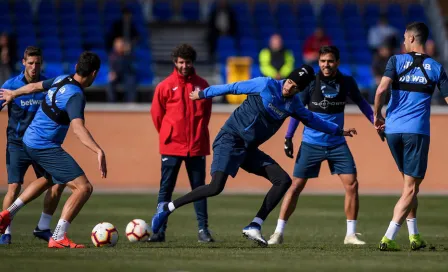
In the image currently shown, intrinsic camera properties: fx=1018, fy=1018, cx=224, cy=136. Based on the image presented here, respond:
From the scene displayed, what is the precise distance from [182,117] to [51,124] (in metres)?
2.01

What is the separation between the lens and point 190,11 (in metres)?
26.7

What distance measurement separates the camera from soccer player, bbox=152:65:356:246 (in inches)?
440

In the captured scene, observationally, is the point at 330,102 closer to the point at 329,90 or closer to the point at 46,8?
the point at 329,90

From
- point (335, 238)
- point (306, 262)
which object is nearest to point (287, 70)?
point (335, 238)

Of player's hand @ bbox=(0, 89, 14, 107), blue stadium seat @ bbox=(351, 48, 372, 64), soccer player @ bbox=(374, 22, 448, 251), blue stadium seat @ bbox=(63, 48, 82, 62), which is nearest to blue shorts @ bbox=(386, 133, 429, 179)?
soccer player @ bbox=(374, 22, 448, 251)

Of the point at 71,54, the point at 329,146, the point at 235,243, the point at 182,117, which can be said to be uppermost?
the point at 71,54

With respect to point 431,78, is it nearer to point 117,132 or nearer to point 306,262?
point 306,262

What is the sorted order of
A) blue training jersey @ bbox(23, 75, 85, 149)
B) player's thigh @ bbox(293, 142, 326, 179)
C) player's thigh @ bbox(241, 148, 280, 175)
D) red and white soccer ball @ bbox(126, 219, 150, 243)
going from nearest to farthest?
1. blue training jersey @ bbox(23, 75, 85, 149)
2. player's thigh @ bbox(241, 148, 280, 175)
3. red and white soccer ball @ bbox(126, 219, 150, 243)
4. player's thigh @ bbox(293, 142, 326, 179)

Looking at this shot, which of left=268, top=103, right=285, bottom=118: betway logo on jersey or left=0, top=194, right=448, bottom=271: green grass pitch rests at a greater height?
left=268, top=103, right=285, bottom=118: betway logo on jersey

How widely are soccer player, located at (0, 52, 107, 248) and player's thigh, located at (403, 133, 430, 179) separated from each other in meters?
3.42

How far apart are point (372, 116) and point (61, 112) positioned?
365 centimetres

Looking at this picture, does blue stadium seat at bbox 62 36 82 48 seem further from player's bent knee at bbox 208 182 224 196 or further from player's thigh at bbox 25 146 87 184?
player's bent knee at bbox 208 182 224 196

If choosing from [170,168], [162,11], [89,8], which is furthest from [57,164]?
[162,11]

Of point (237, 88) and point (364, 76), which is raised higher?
point (364, 76)
